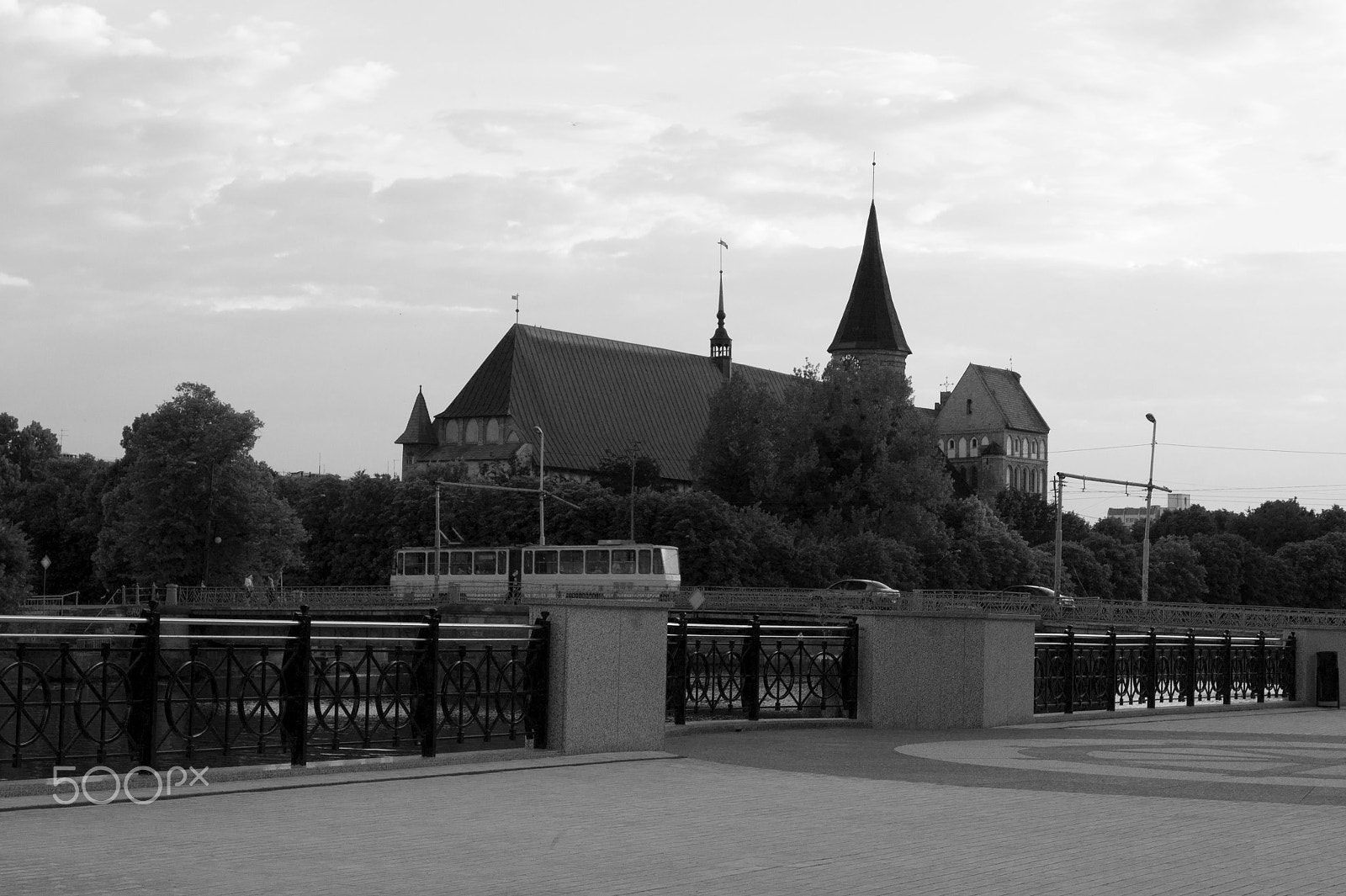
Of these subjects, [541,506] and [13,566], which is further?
[541,506]

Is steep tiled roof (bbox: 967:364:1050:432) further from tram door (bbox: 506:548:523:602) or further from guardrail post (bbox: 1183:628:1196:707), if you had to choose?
guardrail post (bbox: 1183:628:1196:707)

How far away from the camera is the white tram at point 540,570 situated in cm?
7556

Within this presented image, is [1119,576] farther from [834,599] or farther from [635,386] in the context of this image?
[834,599]

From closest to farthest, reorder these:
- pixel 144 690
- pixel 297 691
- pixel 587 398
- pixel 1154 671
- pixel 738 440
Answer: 1. pixel 144 690
2. pixel 297 691
3. pixel 1154 671
4. pixel 738 440
5. pixel 587 398

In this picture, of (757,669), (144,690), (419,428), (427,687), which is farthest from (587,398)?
(144,690)

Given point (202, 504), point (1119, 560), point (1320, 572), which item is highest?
point (202, 504)

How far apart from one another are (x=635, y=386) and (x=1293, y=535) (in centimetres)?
6400

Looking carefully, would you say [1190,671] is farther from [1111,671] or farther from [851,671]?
[851,671]

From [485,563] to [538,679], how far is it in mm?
68913

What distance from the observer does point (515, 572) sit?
78125 millimetres

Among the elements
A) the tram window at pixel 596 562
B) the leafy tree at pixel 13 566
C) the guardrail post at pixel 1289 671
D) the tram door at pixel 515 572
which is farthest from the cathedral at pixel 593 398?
the guardrail post at pixel 1289 671

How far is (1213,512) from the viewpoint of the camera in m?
167

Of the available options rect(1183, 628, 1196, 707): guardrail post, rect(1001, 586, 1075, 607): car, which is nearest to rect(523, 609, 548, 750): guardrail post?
rect(1183, 628, 1196, 707): guardrail post

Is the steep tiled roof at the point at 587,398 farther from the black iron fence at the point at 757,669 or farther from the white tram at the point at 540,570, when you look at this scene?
the black iron fence at the point at 757,669
